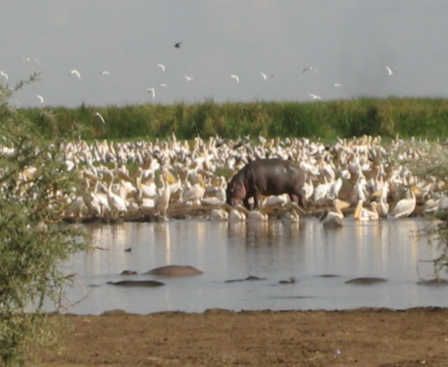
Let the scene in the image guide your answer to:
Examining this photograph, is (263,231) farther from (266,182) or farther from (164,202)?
(266,182)

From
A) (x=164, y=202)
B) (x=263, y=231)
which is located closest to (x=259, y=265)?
(x=263, y=231)

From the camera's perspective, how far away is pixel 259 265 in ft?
70.4

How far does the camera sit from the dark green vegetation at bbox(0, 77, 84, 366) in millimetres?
10672

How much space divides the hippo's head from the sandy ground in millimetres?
17174

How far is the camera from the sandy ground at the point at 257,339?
13.0 meters

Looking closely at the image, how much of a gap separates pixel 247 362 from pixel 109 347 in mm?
1534

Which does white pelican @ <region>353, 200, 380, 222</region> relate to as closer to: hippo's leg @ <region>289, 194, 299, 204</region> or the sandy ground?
hippo's leg @ <region>289, 194, 299, 204</region>

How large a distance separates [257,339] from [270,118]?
48.5 m

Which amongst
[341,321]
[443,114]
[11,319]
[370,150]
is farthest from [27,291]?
[443,114]

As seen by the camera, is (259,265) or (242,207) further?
(242,207)

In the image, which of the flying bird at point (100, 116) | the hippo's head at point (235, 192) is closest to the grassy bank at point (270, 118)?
the flying bird at point (100, 116)

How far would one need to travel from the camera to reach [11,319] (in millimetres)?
10867

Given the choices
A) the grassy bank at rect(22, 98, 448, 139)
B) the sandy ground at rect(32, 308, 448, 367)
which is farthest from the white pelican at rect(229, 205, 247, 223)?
the grassy bank at rect(22, 98, 448, 139)

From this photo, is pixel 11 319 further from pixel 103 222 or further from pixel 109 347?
pixel 103 222
